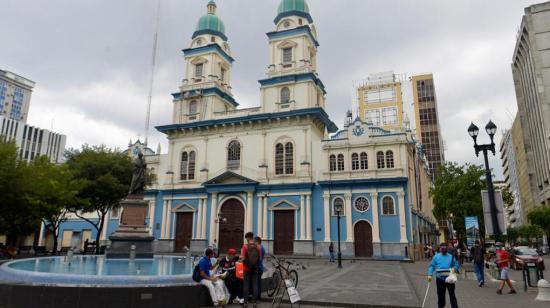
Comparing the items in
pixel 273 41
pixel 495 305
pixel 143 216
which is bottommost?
pixel 495 305

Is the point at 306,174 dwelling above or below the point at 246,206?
above

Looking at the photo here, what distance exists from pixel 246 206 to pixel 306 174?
675 centimetres

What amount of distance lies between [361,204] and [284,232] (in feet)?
25.2

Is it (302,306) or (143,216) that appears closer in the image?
(302,306)

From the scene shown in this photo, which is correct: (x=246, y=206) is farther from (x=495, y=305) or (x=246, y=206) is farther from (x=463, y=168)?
(x=495, y=305)

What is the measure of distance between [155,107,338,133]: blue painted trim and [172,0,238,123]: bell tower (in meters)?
1.44

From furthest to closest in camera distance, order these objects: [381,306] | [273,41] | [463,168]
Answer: [273,41]
[463,168]
[381,306]

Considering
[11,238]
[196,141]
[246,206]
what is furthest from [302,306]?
[11,238]

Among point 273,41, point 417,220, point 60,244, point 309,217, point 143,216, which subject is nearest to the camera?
point 143,216

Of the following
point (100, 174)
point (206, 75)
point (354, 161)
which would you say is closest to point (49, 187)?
point (100, 174)

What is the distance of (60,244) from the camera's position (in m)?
47.3

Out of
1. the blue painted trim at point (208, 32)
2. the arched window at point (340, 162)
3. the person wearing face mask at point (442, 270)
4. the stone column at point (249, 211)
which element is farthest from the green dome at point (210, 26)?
the person wearing face mask at point (442, 270)

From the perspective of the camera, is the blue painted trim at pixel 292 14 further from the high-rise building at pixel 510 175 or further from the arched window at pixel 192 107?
the high-rise building at pixel 510 175

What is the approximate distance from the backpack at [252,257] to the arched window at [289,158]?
27.9 metres
